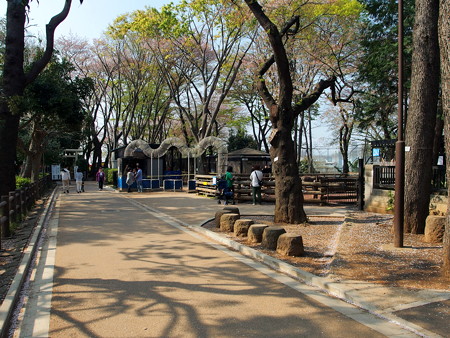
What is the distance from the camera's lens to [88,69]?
35.4 meters

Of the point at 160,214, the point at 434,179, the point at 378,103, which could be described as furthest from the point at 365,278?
the point at 378,103

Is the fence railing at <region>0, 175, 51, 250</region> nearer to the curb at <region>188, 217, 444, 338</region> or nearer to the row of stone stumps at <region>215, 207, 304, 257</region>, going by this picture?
the row of stone stumps at <region>215, 207, 304, 257</region>

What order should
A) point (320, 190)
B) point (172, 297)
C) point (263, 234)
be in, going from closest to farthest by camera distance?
point (172, 297) < point (263, 234) < point (320, 190)

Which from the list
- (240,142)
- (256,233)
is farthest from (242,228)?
(240,142)

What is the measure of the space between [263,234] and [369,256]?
7.05 ft

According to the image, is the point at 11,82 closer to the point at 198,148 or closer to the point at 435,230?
the point at 198,148

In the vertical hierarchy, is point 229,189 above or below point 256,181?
below

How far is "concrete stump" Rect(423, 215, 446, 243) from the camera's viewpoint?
8.66 m

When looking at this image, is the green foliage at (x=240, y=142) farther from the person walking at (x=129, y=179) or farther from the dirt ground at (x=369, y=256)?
the dirt ground at (x=369, y=256)

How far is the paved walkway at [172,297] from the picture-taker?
4465 mm

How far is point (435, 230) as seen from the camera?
8.70 meters

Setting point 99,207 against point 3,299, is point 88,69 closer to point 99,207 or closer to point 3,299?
point 99,207

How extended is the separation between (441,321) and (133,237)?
719 cm

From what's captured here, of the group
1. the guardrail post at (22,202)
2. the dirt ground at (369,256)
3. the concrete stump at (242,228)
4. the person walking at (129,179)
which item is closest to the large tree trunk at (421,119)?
the dirt ground at (369,256)
